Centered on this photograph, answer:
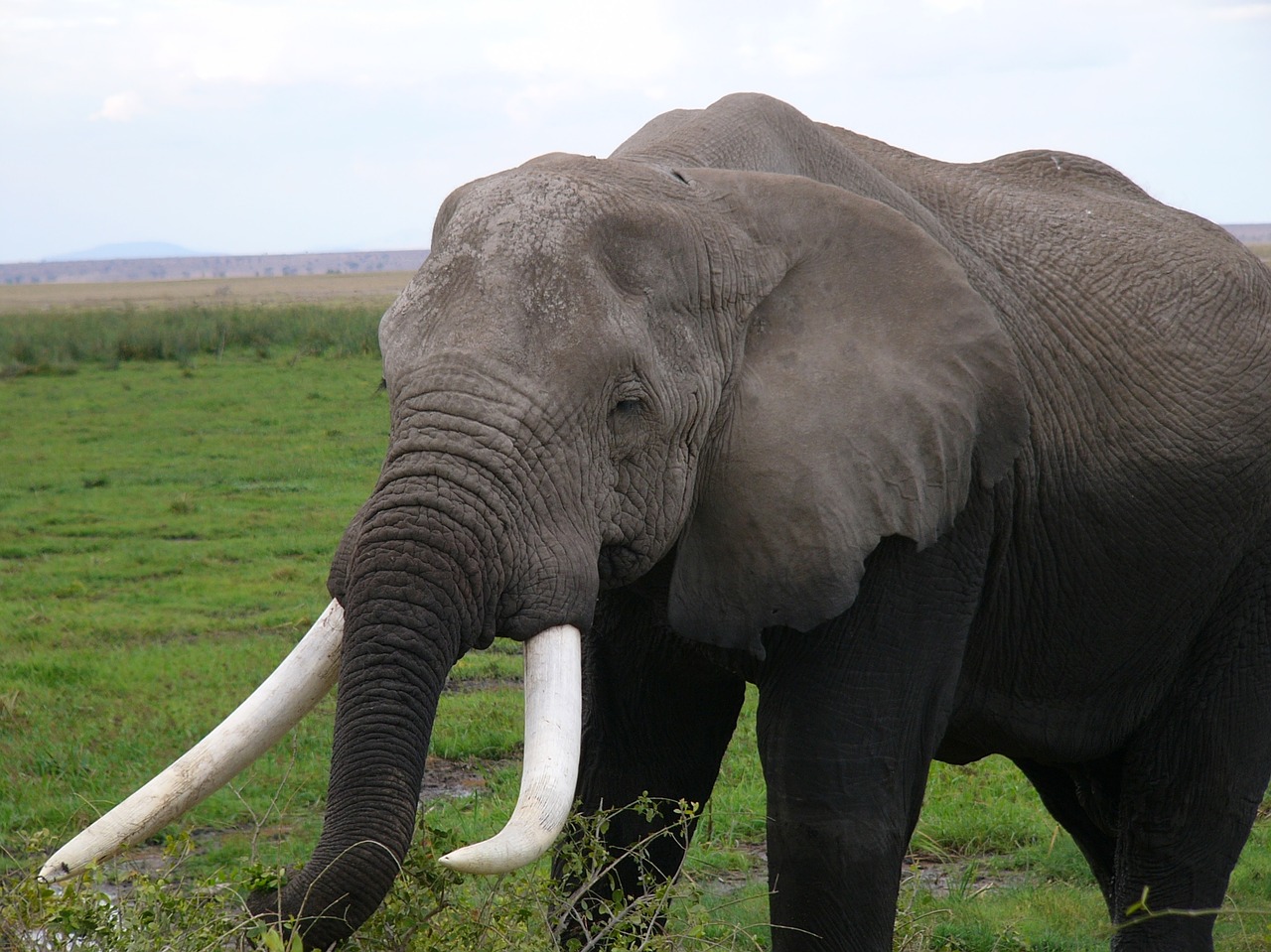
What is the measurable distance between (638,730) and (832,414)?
1040mm

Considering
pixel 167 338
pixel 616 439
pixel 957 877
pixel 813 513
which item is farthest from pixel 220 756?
pixel 167 338

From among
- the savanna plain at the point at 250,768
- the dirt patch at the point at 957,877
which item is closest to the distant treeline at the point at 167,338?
the savanna plain at the point at 250,768

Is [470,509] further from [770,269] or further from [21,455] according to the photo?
[21,455]

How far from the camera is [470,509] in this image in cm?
259

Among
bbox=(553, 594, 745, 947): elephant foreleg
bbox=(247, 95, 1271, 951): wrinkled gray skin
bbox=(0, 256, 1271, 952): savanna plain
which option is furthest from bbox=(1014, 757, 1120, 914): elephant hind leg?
bbox=(553, 594, 745, 947): elephant foreleg

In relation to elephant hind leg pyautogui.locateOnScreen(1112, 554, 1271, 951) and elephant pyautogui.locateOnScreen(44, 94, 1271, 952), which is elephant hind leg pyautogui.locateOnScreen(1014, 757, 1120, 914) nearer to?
elephant pyautogui.locateOnScreen(44, 94, 1271, 952)

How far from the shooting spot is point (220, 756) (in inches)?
102

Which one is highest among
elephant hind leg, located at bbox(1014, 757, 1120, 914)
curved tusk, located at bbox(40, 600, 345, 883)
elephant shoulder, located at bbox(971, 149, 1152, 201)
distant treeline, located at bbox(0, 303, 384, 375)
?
elephant shoulder, located at bbox(971, 149, 1152, 201)

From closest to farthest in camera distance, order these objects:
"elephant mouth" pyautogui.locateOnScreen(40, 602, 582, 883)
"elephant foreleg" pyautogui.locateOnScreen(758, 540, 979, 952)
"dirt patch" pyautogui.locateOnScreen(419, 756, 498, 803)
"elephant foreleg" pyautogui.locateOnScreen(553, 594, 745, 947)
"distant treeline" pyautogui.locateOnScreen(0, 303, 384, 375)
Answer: "elephant mouth" pyautogui.locateOnScreen(40, 602, 582, 883)
"elephant foreleg" pyautogui.locateOnScreen(758, 540, 979, 952)
"elephant foreleg" pyautogui.locateOnScreen(553, 594, 745, 947)
"dirt patch" pyautogui.locateOnScreen(419, 756, 498, 803)
"distant treeline" pyautogui.locateOnScreen(0, 303, 384, 375)

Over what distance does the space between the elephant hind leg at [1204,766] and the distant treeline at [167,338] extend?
21520 millimetres

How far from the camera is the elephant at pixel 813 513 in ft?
8.52

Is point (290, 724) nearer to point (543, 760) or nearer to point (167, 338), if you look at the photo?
point (543, 760)

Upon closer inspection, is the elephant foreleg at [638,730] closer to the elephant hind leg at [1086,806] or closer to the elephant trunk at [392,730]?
the elephant trunk at [392,730]

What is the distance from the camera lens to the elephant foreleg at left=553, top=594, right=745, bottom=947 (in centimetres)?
353
